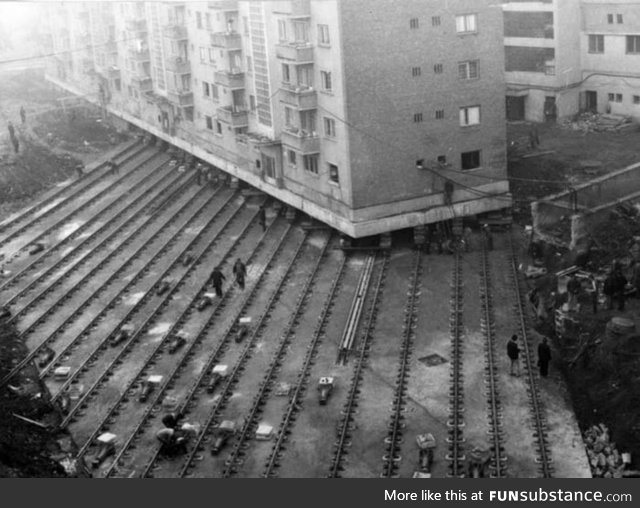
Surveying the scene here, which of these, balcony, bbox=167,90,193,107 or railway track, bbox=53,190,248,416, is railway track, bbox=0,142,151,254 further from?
railway track, bbox=53,190,248,416

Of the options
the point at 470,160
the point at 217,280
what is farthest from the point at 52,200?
the point at 470,160

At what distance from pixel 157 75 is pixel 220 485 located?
4355cm

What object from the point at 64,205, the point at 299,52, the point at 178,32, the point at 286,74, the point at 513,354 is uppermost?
the point at 178,32

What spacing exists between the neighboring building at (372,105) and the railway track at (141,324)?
14.3 feet

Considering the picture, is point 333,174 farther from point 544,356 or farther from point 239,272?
point 544,356

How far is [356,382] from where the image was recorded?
25750 mm

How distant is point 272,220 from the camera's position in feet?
141

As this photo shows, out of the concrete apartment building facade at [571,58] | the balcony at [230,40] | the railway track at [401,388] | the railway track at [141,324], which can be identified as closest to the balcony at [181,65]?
the balcony at [230,40]

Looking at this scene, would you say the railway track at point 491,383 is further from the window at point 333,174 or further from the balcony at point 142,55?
the balcony at point 142,55

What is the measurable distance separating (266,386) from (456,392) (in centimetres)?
516

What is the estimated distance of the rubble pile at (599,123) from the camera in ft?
167

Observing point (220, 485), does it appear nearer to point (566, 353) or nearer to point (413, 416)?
point (413, 416)

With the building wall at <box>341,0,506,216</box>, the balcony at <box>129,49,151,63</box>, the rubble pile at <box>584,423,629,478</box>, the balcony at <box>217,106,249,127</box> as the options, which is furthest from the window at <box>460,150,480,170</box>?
the balcony at <box>129,49,151,63</box>

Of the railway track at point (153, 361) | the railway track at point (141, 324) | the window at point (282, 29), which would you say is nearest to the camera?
the railway track at point (153, 361)
